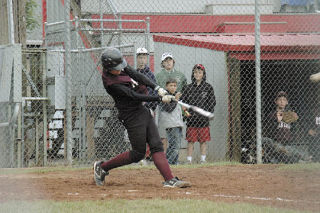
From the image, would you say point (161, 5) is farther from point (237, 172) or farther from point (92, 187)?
point (92, 187)

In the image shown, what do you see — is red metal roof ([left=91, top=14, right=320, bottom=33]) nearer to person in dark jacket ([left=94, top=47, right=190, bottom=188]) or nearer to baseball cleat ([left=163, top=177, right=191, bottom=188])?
person in dark jacket ([left=94, top=47, right=190, bottom=188])

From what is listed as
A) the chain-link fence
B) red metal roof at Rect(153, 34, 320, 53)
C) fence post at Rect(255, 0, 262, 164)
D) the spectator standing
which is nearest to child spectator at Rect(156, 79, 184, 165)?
the chain-link fence

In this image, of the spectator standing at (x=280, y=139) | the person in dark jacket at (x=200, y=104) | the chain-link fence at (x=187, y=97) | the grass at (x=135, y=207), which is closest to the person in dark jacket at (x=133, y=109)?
the grass at (x=135, y=207)

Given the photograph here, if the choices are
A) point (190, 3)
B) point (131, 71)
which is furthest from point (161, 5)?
point (131, 71)

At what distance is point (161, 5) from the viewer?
690 inches

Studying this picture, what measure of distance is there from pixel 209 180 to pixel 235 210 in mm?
2789

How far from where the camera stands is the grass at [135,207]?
6.39 m

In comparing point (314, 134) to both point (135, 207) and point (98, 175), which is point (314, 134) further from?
point (135, 207)

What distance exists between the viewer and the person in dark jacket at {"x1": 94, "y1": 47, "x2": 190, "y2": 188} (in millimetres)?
8141

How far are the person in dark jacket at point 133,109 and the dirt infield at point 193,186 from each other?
277 millimetres

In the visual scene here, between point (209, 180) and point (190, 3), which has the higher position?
point (190, 3)

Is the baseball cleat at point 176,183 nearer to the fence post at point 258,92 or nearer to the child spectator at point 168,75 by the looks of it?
the fence post at point 258,92

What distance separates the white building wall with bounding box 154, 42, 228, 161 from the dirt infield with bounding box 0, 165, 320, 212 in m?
2.18

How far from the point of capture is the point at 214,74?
43.9ft
